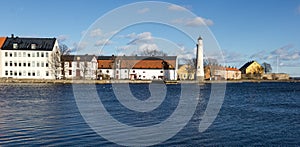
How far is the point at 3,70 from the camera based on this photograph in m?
91.5

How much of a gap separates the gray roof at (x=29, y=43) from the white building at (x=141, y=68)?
21232 millimetres

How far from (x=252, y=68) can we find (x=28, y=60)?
114064mm

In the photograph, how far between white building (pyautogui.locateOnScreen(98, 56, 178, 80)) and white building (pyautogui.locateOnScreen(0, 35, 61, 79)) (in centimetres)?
2205

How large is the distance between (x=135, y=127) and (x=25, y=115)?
8.67 m

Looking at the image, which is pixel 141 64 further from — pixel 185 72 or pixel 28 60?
pixel 28 60

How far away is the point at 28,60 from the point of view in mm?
91938

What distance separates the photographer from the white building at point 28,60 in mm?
91250

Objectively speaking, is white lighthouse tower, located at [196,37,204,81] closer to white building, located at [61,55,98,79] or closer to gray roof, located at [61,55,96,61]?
white building, located at [61,55,98,79]

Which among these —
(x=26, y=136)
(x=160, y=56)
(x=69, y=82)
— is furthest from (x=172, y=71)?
(x=26, y=136)

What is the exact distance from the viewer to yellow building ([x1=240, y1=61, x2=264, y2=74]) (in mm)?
166250

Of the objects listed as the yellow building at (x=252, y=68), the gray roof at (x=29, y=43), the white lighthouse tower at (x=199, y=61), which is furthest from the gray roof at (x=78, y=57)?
the yellow building at (x=252, y=68)

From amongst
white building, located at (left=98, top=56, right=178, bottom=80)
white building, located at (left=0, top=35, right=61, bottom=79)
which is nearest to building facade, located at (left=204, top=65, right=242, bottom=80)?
white building, located at (left=98, top=56, right=178, bottom=80)

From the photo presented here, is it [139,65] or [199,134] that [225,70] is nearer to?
[139,65]

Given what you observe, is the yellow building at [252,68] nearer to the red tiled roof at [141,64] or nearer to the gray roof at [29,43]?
the red tiled roof at [141,64]
